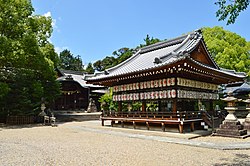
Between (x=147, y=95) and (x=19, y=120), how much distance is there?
1222cm

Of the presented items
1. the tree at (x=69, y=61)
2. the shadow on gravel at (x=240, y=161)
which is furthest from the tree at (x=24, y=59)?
the tree at (x=69, y=61)

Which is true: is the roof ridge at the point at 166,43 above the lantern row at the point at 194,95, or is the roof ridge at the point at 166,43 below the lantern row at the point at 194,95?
above

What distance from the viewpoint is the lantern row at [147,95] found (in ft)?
42.7

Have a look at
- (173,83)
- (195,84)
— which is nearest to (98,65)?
(195,84)

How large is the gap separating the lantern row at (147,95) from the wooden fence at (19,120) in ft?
28.6

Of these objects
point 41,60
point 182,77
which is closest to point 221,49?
point 182,77

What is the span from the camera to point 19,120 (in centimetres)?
1958

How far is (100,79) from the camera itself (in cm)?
1612

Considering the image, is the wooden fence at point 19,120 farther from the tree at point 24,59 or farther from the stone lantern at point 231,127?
the stone lantern at point 231,127

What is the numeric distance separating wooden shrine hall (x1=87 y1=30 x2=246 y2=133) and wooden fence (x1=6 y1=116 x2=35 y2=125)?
7.60 meters

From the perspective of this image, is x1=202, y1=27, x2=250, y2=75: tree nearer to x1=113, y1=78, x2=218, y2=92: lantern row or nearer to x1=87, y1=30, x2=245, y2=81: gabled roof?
x1=87, y1=30, x2=245, y2=81: gabled roof

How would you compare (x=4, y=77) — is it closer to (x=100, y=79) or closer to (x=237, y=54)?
(x=100, y=79)

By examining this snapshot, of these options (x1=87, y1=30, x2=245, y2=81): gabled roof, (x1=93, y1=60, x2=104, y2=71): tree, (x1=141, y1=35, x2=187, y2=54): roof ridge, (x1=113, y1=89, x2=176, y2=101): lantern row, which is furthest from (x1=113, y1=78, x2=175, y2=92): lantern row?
(x1=93, y1=60, x2=104, y2=71): tree

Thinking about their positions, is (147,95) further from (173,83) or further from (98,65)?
(98,65)
